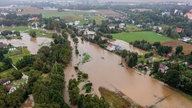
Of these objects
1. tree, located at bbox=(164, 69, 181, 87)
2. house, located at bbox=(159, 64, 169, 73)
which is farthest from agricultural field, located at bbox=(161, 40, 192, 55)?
tree, located at bbox=(164, 69, 181, 87)

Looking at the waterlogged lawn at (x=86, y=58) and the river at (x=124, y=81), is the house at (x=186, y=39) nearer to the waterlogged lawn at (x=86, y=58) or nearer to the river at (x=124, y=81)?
the river at (x=124, y=81)

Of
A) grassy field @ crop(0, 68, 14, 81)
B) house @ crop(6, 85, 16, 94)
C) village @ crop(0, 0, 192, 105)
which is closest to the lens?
house @ crop(6, 85, 16, 94)

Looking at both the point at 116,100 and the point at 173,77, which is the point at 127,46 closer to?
the point at 173,77

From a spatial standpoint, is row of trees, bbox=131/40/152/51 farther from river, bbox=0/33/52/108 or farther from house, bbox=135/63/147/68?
river, bbox=0/33/52/108

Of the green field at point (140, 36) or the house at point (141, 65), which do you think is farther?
the green field at point (140, 36)

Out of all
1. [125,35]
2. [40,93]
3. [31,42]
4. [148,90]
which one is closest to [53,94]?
[40,93]

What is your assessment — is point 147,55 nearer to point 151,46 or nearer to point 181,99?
point 151,46

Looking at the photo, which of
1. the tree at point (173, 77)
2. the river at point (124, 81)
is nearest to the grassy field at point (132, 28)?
the river at point (124, 81)
